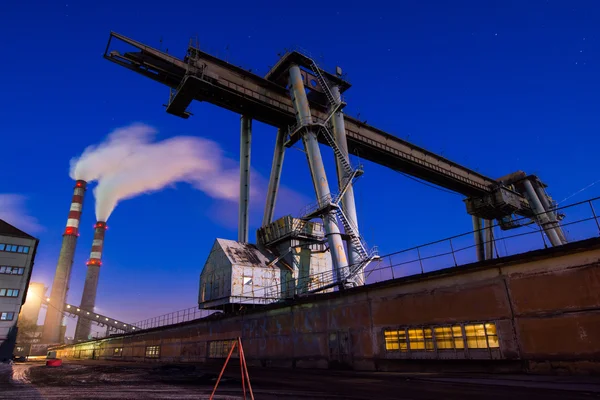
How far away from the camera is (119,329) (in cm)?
8231

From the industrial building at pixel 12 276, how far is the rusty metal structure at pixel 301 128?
1409 inches

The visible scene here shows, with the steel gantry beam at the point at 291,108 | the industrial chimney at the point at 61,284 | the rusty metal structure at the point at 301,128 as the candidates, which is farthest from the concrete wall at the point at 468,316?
the industrial chimney at the point at 61,284

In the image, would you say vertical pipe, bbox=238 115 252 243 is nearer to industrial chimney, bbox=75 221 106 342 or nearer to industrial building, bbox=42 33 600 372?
industrial building, bbox=42 33 600 372

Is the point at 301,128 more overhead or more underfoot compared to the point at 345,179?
more overhead

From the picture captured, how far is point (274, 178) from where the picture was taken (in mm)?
31859

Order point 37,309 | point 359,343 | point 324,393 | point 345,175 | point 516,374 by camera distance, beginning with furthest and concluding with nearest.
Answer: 1. point 37,309
2. point 345,175
3. point 359,343
4. point 516,374
5. point 324,393

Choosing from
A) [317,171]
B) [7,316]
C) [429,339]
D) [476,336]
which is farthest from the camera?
[7,316]

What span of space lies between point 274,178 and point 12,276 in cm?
3980

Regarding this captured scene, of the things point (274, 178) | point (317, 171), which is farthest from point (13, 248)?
point (317, 171)

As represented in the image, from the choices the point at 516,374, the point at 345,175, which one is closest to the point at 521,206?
the point at 345,175

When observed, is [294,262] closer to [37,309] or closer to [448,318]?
[448,318]

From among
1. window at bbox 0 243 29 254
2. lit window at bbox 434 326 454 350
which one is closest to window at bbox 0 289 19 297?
window at bbox 0 243 29 254

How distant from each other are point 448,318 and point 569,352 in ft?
10.5

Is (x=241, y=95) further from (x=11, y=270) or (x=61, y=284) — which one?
(x=61, y=284)
